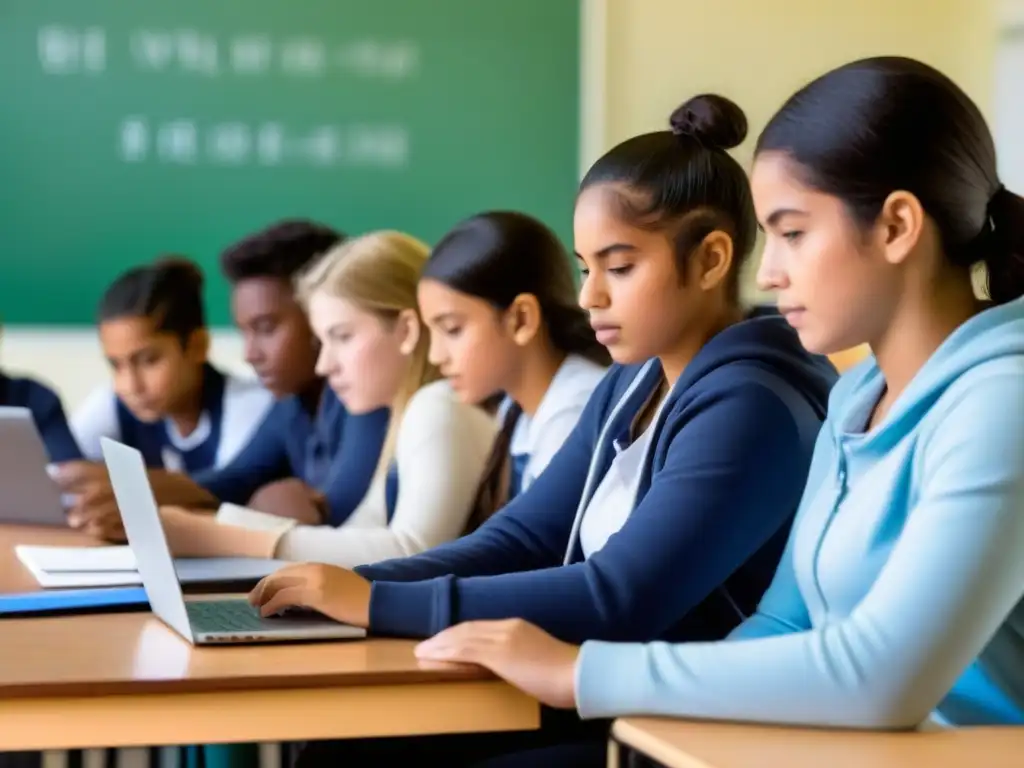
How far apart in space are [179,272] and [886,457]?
2.52 meters

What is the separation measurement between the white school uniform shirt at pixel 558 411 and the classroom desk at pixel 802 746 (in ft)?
3.14

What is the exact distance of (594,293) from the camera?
4.91ft

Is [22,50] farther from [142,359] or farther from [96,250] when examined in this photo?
[142,359]

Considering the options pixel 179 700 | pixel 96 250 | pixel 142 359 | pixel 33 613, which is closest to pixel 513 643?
pixel 179 700

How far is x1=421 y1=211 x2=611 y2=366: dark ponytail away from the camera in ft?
6.62

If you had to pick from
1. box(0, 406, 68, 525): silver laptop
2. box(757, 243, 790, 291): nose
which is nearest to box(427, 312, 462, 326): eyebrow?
box(0, 406, 68, 525): silver laptop

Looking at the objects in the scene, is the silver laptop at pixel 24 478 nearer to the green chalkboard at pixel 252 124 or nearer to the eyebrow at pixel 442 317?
the eyebrow at pixel 442 317

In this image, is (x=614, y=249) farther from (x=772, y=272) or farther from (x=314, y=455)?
(x=314, y=455)

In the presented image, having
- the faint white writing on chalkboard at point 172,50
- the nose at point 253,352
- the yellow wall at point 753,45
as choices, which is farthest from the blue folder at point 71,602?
the yellow wall at point 753,45

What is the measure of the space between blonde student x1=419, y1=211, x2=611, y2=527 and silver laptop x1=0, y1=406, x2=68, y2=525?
2.57ft

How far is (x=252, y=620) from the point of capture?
4.29 feet

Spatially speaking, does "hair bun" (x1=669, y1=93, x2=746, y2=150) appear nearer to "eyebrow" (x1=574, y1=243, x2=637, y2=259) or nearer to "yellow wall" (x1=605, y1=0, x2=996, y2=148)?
"eyebrow" (x1=574, y1=243, x2=637, y2=259)

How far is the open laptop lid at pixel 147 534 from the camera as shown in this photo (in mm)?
1221

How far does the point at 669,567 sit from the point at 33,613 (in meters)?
0.64
